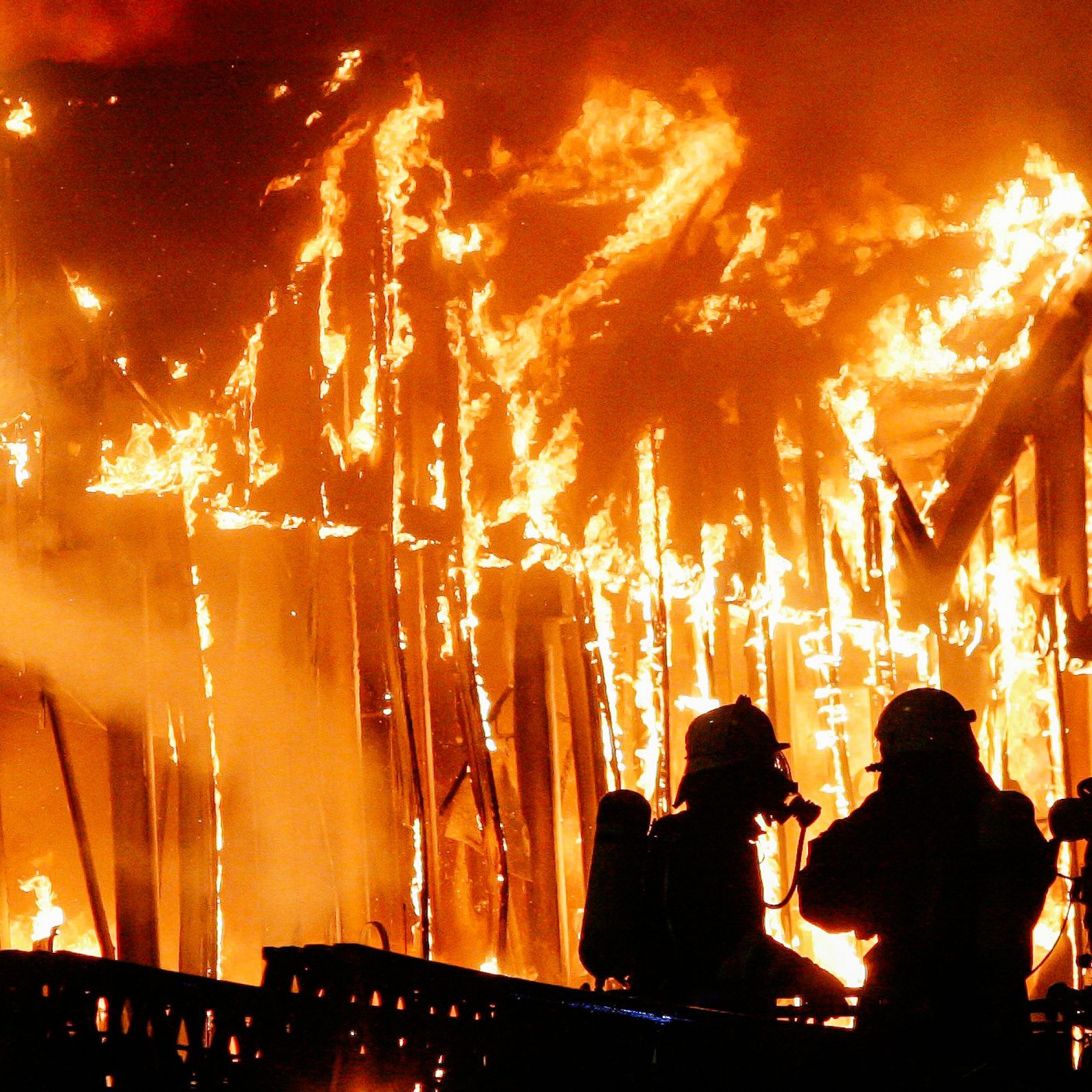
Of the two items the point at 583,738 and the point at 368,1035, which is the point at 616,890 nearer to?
the point at 368,1035

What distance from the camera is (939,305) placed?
8188 millimetres

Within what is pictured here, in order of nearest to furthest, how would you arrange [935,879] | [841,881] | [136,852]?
[935,879], [841,881], [136,852]

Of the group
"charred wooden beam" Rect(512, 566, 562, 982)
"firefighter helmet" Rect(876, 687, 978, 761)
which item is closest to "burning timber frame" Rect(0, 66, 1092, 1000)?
"charred wooden beam" Rect(512, 566, 562, 982)

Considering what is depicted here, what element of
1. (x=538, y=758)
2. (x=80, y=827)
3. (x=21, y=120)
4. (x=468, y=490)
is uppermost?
(x=21, y=120)

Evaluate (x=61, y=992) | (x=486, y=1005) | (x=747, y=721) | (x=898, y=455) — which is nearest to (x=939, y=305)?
(x=898, y=455)

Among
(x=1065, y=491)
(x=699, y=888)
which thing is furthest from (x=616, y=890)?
(x=1065, y=491)

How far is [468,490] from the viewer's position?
A: 27.0 ft

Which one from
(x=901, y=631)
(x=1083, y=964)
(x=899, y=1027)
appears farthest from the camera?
(x=901, y=631)

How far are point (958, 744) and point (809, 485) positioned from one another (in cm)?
411

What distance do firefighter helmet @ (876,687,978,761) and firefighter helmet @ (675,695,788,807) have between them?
417mm

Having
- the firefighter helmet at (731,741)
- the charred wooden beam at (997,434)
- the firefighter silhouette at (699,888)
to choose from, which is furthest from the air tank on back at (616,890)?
the charred wooden beam at (997,434)

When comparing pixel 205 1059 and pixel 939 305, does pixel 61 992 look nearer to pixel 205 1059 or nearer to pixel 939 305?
pixel 205 1059

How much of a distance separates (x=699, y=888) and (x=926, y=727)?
946 mm

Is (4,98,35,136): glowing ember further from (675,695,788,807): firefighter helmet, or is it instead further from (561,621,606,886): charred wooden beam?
(675,695,788,807): firefighter helmet
